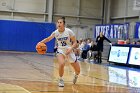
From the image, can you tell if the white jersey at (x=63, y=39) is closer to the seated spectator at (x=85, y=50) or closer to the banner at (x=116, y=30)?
the seated spectator at (x=85, y=50)

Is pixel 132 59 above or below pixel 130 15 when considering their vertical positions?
below

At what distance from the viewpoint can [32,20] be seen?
3034 centimetres

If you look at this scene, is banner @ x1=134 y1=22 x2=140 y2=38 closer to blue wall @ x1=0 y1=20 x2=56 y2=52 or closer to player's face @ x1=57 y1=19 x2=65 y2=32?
blue wall @ x1=0 y1=20 x2=56 y2=52

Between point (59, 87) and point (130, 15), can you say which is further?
point (130, 15)

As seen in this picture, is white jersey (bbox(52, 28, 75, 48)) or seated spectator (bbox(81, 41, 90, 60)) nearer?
white jersey (bbox(52, 28, 75, 48))

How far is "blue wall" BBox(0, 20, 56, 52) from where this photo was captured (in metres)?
28.4

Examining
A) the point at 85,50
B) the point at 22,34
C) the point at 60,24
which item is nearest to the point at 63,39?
the point at 60,24

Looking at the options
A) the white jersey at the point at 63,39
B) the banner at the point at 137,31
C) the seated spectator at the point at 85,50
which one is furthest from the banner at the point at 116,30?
the white jersey at the point at 63,39

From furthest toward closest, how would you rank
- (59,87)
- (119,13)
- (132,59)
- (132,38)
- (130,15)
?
(119,13) → (130,15) → (132,38) → (132,59) → (59,87)

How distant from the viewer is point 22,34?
28828 millimetres

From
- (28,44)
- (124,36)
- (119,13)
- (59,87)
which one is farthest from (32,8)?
(59,87)

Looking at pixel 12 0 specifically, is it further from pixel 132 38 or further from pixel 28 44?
pixel 132 38

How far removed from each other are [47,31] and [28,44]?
2.12 metres

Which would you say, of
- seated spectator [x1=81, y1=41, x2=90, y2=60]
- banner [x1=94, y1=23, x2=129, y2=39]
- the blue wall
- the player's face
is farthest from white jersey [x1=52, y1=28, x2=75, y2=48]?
the blue wall
